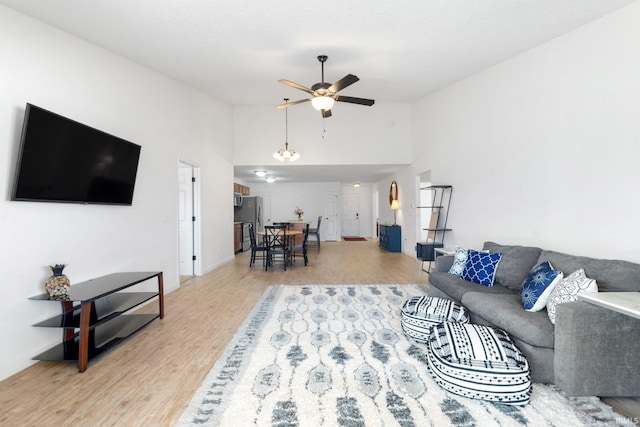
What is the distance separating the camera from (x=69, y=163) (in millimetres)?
2635

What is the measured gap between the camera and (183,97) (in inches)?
186

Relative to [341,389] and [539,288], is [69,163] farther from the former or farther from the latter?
[539,288]

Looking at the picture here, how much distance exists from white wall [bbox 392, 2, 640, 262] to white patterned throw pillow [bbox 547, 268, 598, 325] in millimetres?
972

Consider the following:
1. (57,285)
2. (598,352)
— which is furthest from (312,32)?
(598,352)

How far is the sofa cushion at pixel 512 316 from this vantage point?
6.53 feet

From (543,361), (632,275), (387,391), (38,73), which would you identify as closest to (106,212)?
(38,73)

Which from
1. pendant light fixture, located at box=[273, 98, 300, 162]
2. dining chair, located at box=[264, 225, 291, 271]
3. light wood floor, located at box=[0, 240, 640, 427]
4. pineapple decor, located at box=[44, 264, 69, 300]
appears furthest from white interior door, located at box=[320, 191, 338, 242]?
pineapple decor, located at box=[44, 264, 69, 300]

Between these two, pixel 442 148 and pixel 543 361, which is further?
pixel 442 148

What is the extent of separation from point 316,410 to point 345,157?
18.5ft

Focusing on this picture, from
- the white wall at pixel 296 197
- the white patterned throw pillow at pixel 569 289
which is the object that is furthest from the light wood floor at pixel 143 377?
the white wall at pixel 296 197

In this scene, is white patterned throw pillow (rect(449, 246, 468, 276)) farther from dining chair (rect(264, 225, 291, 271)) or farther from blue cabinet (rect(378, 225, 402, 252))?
blue cabinet (rect(378, 225, 402, 252))

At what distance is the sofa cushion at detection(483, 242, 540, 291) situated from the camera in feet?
9.87

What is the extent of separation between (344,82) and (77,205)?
3096mm

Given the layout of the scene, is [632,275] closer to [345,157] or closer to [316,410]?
[316,410]
